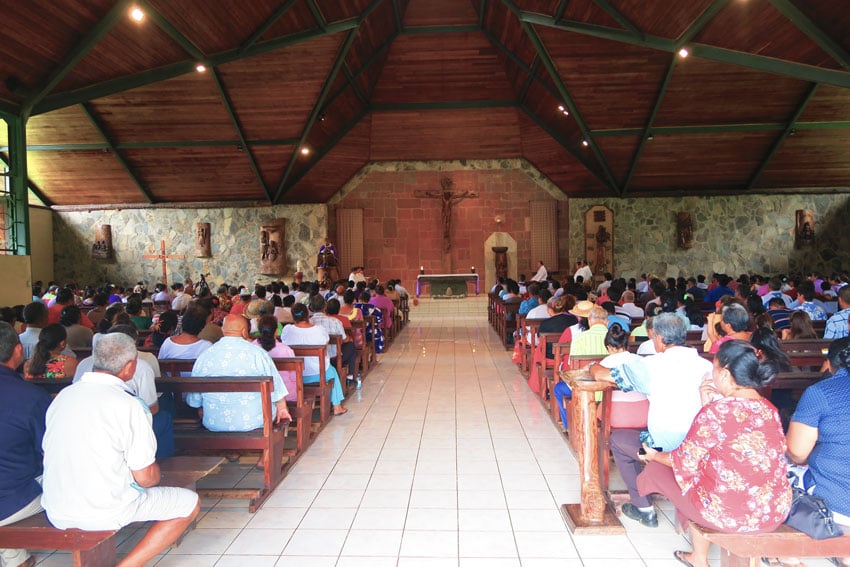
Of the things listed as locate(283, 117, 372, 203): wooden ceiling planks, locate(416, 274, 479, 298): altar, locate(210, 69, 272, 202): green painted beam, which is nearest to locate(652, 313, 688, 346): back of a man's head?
locate(210, 69, 272, 202): green painted beam

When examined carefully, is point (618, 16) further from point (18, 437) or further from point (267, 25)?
point (18, 437)

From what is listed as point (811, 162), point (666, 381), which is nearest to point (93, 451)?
point (666, 381)

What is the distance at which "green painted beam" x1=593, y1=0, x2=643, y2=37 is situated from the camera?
29.5ft

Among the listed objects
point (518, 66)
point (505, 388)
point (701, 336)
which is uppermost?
point (518, 66)

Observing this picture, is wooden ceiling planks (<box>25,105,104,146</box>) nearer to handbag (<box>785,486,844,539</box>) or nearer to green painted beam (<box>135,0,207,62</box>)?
green painted beam (<box>135,0,207,62</box>)

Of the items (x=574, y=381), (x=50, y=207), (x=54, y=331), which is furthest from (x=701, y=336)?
(x=50, y=207)

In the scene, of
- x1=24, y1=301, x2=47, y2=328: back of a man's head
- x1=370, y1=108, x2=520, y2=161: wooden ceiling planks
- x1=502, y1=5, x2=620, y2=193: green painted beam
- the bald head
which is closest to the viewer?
the bald head

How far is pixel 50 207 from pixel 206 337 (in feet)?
47.9

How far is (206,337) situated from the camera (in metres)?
5.16

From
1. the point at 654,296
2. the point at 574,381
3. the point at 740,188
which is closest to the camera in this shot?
the point at 574,381

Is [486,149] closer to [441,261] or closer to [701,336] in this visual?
[441,261]

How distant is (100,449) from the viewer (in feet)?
7.93

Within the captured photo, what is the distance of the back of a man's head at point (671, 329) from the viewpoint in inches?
124

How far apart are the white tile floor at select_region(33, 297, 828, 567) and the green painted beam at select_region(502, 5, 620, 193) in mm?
7651
